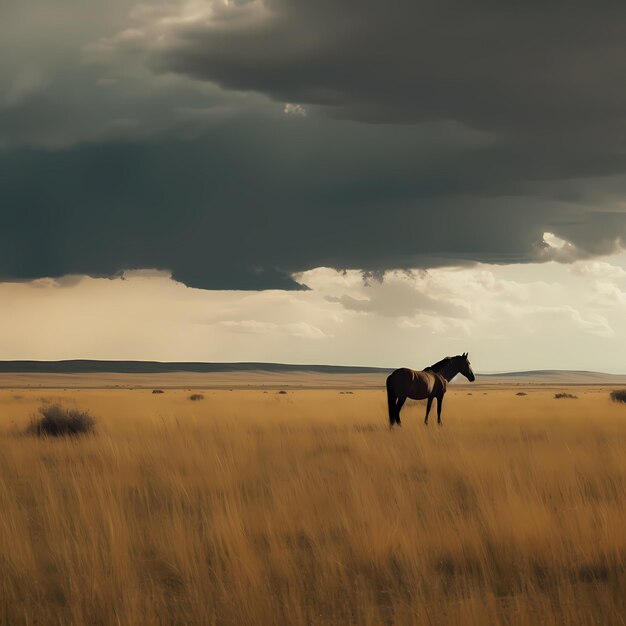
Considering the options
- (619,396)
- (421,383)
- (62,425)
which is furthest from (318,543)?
(619,396)

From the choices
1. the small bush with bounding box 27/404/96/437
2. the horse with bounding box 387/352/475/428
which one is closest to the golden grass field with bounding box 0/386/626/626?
the small bush with bounding box 27/404/96/437

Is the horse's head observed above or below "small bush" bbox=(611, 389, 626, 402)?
above

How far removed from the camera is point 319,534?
8188 millimetres

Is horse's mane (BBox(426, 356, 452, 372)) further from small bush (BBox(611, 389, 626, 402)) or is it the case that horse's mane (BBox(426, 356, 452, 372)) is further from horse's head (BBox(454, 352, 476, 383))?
small bush (BBox(611, 389, 626, 402))

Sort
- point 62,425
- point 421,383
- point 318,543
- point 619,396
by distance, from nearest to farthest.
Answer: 1. point 318,543
2. point 62,425
3. point 421,383
4. point 619,396

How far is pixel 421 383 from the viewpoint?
969 inches

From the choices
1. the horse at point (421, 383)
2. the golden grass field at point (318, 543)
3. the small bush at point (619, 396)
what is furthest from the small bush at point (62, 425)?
the small bush at point (619, 396)

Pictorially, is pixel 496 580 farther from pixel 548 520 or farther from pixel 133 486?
pixel 133 486

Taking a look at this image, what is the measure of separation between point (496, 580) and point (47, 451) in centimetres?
1248

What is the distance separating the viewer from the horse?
948 inches

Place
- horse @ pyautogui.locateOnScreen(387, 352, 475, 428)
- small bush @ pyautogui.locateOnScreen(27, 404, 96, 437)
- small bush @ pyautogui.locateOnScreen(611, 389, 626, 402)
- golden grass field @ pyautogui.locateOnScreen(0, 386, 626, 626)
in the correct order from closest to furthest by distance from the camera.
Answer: golden grass field @ pyautogui.locateOnScreen(0, 386, 626, 626) < small bush @ pyautogui.locateOnScreen(27, 404, 96, 437) < horse @ pyautogui.locateOnScreen(387, 352, 475, 428) < small bush @ pyautogui.locateOnScreen(611, 389, 626, 402)

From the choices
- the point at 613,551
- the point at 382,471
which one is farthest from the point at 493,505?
the point at 382,471

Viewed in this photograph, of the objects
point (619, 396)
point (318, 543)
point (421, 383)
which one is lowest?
point (619, 396)

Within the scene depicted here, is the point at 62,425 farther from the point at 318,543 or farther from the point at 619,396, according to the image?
the point at 619,396
